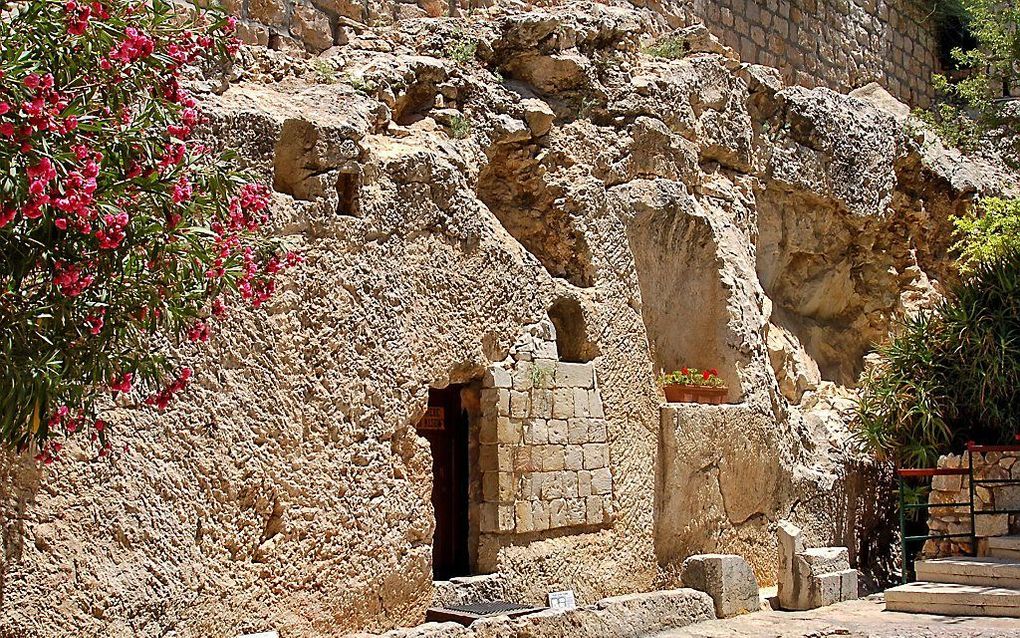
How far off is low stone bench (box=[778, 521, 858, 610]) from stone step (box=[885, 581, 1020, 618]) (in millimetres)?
512

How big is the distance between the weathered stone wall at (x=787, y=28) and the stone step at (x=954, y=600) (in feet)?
19.7

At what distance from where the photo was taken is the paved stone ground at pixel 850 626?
877cm

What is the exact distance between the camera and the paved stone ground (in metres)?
8.77

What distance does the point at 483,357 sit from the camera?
8.98 metres

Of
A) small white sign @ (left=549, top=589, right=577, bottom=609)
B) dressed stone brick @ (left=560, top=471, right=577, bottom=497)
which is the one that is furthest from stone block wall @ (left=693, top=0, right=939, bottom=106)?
small white sign @ (left=549, top=589, right=577, bottom=609)

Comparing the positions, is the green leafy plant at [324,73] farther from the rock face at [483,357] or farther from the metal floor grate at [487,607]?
the metal floor grate at [487,607]

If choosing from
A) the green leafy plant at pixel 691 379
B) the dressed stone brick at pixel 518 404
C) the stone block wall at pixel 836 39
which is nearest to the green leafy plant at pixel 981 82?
the stone block wall at pixel 836 39

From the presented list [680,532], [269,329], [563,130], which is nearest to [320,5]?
[563,130]

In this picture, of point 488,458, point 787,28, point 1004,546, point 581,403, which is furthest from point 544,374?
point 787,28

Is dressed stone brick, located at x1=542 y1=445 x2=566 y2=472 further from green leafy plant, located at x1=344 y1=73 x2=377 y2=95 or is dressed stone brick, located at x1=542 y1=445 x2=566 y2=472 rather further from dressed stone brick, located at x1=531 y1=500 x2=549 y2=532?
green leafy plant, located at x1=344 y1=73 x2=377 y2=95

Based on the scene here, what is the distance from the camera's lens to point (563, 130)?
10.1 metres

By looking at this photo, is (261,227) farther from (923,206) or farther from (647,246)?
(923,206)

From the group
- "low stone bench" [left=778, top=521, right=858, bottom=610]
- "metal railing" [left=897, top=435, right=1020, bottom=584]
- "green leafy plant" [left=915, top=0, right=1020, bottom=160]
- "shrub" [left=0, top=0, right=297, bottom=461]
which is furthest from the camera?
"green leafy plant" [left=915, top=0, right=1020, bottom=160]

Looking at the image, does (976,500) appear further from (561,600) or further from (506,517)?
(506,517)
